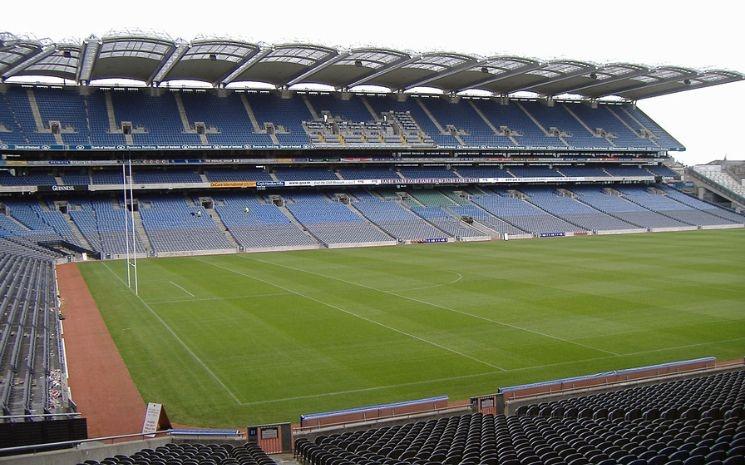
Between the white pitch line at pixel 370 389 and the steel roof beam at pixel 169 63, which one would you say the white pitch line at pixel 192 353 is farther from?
the steel roof beam at pixel 169 63

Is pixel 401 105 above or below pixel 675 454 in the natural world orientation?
above

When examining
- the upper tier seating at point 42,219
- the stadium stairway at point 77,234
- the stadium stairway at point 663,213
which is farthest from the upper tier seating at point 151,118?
the stadium stairway at point 663,213

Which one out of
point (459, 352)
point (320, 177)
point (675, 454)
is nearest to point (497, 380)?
point (459, 352)

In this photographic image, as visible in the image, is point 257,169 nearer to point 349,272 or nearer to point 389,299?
point 349,272

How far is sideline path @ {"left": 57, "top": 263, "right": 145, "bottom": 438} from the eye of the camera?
678 inches

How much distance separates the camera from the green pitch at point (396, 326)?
19733 millimetres

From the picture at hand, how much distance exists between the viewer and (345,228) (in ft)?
217

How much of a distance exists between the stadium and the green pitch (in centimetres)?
16

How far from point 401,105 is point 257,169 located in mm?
21109

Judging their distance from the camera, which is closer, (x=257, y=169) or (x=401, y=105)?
(x=257, y=169)

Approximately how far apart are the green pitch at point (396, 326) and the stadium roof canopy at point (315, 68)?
63.3 ft

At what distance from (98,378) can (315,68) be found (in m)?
47.0

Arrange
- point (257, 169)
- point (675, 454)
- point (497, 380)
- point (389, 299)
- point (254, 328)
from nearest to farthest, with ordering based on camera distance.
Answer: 1. point (675, 454)
2. point (497, 380)
3. point (254, 328)
4. point (389, 299)
5. point (257, 169)

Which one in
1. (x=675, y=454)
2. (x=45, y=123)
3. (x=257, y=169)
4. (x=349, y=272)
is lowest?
(x=349, y=272)
